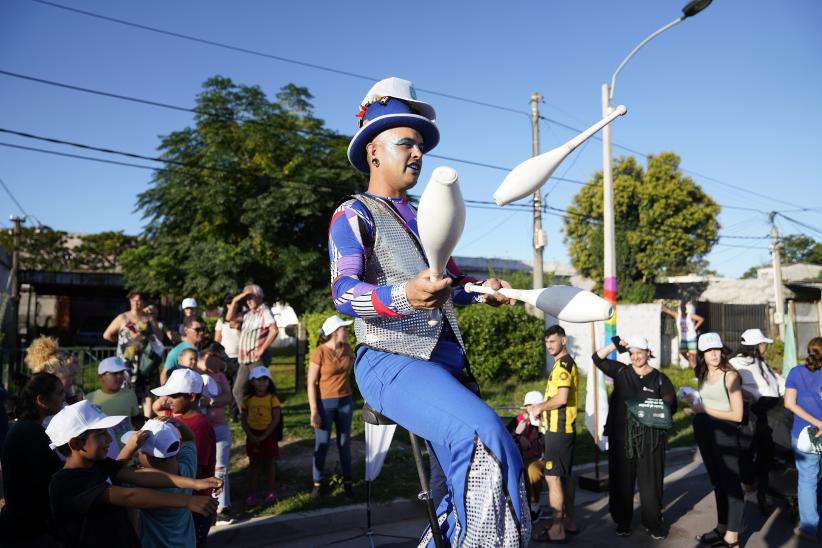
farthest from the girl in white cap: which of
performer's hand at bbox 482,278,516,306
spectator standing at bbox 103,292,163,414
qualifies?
spectator standing at bbox 103,292,163,414

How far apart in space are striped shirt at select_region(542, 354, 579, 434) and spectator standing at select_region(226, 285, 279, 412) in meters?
3.85

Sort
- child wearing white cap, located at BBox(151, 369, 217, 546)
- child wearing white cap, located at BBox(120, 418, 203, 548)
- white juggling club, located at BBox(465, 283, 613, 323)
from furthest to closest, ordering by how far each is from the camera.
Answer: child wearing white cap, located at BBox(151, 369, 217, 546) → child wearing white cap, located at BBox(120, 418, 203, 548) → white juggling club, located at BBox(465, 283, 613, 323)

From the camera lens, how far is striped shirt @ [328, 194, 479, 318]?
205 cm

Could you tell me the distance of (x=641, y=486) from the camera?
6.05 metres

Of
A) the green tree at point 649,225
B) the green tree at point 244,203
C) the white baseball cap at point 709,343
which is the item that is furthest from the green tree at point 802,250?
the white baseball cap at point 709,343

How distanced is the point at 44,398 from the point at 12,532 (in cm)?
89

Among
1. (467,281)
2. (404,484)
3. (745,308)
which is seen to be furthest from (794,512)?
(745,308)

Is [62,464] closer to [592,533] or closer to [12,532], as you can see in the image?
[12,532]

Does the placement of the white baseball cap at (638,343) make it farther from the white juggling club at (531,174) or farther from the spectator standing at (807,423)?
the white juggling club at (531,174)

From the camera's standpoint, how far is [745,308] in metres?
24.4

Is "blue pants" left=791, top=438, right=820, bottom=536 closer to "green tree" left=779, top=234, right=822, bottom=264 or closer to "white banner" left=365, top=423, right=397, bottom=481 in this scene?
"white banner" left=365, top=423, right=397, bottom=481

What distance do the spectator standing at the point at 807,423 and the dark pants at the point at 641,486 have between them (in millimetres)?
1284

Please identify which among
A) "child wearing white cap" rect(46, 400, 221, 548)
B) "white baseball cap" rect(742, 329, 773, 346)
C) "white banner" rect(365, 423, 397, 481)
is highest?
"white baseball cap" rect(742, 329, 773, 346)

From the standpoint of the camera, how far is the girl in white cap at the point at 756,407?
21.5 ft
